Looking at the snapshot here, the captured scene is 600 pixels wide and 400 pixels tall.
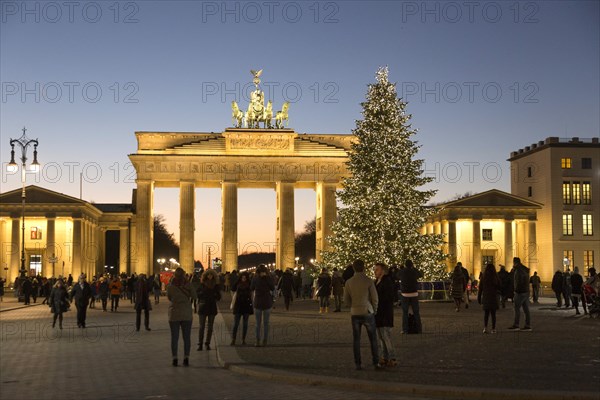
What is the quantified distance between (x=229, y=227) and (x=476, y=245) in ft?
81.7

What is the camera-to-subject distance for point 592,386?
43.4 ft

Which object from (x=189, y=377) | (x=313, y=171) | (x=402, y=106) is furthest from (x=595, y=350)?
(x=313, y=171)

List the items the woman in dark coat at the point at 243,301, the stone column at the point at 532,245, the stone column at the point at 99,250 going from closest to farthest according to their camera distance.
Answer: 1. the woman in dark coat at the point at 243,301
2. the stone column at the point at 532,245
3. the stone column at the point at 99,250

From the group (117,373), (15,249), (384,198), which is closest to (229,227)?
(15,249)

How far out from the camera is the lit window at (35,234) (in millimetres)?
90312

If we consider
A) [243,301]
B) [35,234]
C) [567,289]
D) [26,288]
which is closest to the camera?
[243,301]

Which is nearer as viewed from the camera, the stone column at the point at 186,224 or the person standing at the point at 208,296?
the person standing at the point at 208,296

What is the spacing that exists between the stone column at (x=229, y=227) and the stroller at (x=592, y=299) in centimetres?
5424

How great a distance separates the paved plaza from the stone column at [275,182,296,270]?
5936 cm

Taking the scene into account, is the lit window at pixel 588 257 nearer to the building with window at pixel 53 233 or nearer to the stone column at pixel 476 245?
the stone column at pixel 476 245

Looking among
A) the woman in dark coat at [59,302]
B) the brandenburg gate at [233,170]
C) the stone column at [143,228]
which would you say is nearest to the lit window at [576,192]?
the brandenburg gate at [233,170]

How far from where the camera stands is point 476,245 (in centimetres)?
8762

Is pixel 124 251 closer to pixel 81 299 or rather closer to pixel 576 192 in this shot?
pixel 576 192

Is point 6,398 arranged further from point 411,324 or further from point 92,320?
point 92,320
